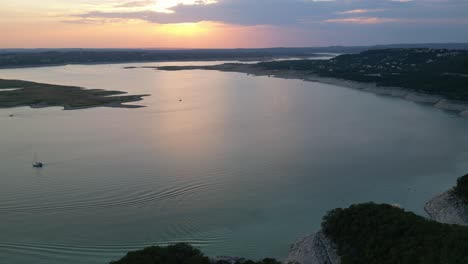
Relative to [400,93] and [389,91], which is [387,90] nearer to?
[389,91]

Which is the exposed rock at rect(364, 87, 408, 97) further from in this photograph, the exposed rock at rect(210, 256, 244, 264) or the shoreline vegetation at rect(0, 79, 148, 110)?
the exposed rock at rect(210, 256, 244, 264)

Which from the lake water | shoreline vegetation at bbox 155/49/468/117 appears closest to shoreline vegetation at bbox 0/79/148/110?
the lake water

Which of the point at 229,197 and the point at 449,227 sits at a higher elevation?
the point at 449,227

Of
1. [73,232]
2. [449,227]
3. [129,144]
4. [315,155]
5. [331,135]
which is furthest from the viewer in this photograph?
[331,135]

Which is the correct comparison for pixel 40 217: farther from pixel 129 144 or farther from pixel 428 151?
pixel 428 151

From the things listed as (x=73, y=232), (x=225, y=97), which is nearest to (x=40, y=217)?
Answer: (x=73, y=232)

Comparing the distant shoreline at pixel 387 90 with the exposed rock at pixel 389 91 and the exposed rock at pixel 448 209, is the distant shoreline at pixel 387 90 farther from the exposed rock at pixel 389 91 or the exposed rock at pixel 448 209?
the exposed rock at pixel 448 209

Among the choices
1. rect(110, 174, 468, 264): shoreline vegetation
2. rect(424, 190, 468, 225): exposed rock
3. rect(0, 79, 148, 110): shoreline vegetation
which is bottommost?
rect(424, 190, 468, 225): exposed rock
